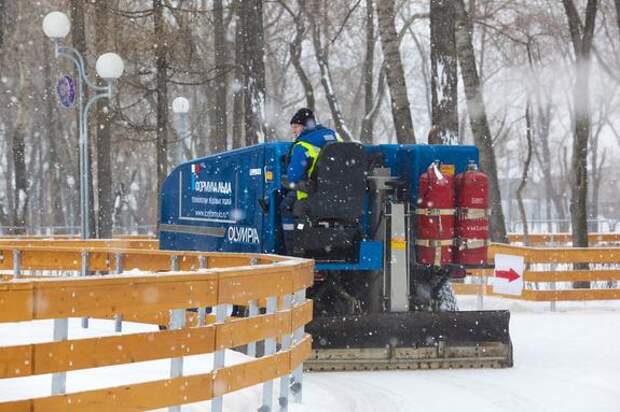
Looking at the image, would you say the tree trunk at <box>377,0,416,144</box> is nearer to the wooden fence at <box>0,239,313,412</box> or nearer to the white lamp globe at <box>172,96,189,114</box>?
the white lamp globe at <box>172,96,189,114</box>

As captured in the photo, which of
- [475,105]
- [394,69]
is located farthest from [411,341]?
[475,105]

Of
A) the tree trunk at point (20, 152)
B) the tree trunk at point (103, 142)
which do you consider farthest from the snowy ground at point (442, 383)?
the tree trunk at point (20, 152)

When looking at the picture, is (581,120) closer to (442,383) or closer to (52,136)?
(442,383)

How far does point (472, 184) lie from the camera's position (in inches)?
496

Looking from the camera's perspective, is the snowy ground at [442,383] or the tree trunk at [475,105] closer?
the snowy ground at [442,383]

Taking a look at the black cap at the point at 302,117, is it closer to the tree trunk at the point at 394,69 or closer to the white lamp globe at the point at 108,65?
the white lamp globe at the point at 108,65

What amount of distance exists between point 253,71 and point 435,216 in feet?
36.8

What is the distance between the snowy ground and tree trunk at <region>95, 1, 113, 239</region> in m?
14.0

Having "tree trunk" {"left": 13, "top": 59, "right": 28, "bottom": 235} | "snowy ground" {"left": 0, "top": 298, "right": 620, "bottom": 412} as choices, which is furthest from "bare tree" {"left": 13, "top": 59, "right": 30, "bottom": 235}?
"snowy ground" {"left": 0, "top": 298, "right": 620, "bottom": 412}

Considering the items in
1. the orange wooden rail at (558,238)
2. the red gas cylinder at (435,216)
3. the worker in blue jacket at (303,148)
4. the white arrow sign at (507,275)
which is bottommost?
the white arrow sign at (507,275)

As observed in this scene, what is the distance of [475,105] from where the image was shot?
24.4m

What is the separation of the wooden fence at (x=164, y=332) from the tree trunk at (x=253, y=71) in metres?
13.4

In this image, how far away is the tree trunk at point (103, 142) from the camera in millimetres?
26234

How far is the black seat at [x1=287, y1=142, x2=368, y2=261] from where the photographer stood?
12.1m
